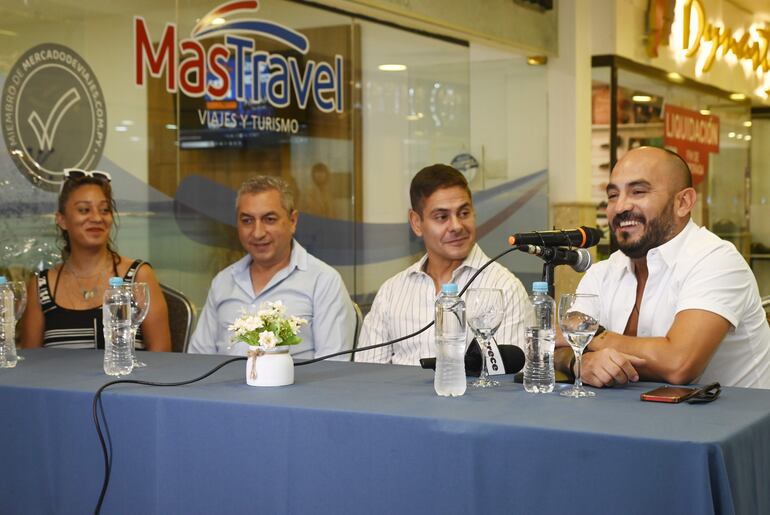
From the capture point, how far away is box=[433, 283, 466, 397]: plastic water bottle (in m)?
2.25

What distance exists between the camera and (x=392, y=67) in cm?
648

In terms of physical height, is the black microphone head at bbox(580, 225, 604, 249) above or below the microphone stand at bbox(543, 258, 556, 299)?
above

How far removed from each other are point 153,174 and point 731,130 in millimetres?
7660

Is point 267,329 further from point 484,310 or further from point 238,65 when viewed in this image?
point 238,65

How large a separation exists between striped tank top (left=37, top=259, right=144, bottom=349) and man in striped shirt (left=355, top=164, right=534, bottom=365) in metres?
0.93

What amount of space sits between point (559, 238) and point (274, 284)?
1.69 meters

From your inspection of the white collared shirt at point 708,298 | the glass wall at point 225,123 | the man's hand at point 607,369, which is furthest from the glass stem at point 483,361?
the glass wall at point 225,123

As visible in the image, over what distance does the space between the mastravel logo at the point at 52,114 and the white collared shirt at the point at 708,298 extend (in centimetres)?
264

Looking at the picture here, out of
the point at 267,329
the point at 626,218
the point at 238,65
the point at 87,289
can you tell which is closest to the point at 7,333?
the point at 267,329

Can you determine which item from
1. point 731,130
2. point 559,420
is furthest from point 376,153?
point 731,130

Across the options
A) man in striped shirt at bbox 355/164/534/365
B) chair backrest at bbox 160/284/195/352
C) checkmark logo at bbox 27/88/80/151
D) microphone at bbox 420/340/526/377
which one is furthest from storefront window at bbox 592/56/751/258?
microphone at bbox 420/340/526/377

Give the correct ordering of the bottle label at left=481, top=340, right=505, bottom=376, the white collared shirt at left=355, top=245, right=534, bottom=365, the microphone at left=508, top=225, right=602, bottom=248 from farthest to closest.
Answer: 1. the white collared shirt at left=355, top=245, right=534, bottom=365
2. the bottle label at left=481, top=340, right=505, bottom=376
3. the microphone at left=508, top=225, right=602, bottom=248

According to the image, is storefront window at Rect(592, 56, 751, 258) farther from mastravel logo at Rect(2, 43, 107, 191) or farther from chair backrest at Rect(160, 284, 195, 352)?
chair backrest at Rect(160, 284, 195, 352)

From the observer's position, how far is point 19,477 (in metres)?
2.55
